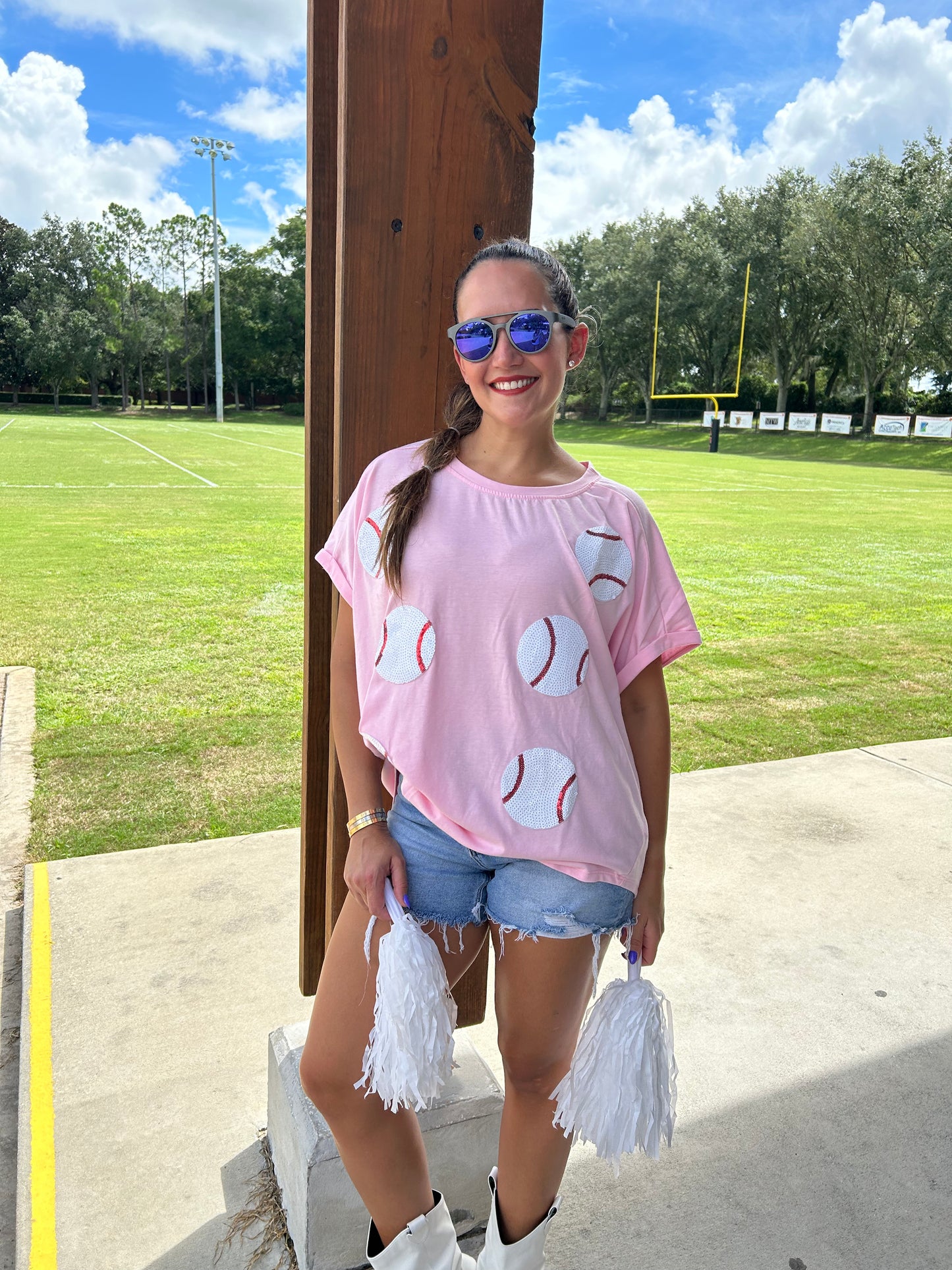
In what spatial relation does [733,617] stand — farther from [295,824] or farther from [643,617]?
[643,617]

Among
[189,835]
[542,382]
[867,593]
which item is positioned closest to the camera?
[542,382]

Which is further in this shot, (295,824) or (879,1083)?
(295,824)

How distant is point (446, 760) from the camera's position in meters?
1.46

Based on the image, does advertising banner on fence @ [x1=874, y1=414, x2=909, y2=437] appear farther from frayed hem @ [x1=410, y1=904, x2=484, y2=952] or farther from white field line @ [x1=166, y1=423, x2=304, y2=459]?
frayed hem @ [x1=410, y1=904, x2=484, y2=952]

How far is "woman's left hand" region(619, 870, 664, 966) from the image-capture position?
1601mm

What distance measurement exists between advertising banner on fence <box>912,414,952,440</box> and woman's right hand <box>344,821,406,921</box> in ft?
132

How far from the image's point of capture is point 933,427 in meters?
37.7

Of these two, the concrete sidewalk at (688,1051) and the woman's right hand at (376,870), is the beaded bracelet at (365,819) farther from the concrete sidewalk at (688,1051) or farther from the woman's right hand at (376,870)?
the concrete sidewalk at (688,1051)

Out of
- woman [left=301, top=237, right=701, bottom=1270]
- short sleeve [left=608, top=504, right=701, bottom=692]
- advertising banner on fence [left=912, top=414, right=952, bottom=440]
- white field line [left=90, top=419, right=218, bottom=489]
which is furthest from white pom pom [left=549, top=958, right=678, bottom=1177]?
advertising banner on fence [left=912, top=414, right=952, bottom=440]

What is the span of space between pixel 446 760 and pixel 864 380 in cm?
4691

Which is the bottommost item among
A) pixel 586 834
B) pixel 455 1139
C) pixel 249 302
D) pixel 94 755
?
pixel 94 755

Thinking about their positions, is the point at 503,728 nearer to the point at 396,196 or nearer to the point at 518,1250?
the point at 518,1250

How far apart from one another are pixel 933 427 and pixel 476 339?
1597 inches

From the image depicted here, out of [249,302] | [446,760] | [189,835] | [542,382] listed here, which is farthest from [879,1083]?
[249,302]
